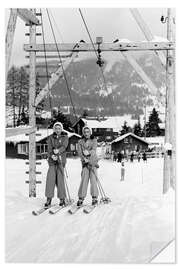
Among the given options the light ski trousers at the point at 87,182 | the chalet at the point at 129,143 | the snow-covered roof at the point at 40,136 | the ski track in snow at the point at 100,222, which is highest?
the snow-covered roof at the point at 40,136

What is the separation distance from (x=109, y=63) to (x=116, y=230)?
2477mm

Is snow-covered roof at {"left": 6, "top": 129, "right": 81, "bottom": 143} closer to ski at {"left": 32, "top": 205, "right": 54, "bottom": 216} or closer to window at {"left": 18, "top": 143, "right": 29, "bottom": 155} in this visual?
window at {"left": 18, "top": 143, "right": 29, "bottom": 155}

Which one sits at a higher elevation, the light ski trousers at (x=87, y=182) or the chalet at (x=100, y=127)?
the chalet at (x=100, y=127)

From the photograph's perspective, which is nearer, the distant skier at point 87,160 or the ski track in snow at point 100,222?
the ski track in snow at point 100,222

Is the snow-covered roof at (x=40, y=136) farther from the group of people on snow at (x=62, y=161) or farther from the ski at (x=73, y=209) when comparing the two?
the ski at (x=73, y=209)

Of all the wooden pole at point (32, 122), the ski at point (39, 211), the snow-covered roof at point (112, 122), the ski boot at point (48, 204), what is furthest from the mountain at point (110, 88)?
the ski at point (39, 211)

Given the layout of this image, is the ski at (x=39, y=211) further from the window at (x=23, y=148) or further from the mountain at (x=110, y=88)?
the mountain at (x=110, y=88)

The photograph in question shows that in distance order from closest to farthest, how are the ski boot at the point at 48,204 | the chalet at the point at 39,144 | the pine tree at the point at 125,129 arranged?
the ski boot at the point at 48,204 < the chalet at the point at 39,144 < the pine tree at the point at 125,129

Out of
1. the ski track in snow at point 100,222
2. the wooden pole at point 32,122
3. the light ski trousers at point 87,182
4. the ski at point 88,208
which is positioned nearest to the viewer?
the ski track in snow at point 100,222

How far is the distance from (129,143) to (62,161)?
1.12 m

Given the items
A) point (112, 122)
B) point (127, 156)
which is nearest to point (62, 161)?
point (112, 122)

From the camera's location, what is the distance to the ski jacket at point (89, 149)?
499 cm
